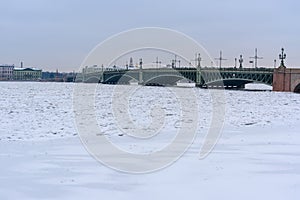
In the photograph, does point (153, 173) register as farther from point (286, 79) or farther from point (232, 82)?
point (232, 82)

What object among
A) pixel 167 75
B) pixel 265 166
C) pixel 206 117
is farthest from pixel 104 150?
pixel 167 75

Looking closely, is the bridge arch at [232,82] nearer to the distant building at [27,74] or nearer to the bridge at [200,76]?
the bridge at [200,76]

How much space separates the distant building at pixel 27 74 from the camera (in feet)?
510

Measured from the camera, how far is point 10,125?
1566cm

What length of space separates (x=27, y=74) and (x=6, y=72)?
1464 cm

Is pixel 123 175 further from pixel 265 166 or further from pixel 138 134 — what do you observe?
pixel 138 134

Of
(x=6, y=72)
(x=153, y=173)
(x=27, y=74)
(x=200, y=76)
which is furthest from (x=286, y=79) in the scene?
(x=6, y=72)

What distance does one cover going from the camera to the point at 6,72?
545 feet

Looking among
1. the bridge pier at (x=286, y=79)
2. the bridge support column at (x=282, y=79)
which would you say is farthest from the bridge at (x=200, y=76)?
the bridge pier at (x=286, y=79)

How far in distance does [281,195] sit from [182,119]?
11.4 m

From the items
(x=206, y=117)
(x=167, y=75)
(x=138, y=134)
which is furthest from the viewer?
(x=167, y=75)

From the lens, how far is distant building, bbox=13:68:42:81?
15550cm

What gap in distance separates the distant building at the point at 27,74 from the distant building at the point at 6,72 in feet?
15.9

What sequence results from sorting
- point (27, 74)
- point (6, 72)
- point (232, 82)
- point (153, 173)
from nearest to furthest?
point (153, 173), point (232, 82), point (27, 74), point (6, 72)
